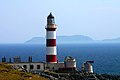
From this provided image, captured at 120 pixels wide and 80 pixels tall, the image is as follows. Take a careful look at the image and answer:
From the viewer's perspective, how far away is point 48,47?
66500 mm

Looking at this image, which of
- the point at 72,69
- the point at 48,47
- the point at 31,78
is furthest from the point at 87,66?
the point at 31,78

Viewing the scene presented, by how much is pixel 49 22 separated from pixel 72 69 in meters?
9.24

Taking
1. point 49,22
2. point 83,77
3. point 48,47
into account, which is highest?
point 49,22

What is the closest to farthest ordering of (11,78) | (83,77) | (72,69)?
(11,78) < (83,77) < (72,69)

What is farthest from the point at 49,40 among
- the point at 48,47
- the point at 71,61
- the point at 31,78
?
the point at 31,78

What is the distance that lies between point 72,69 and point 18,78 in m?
25.8

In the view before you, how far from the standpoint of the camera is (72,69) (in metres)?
64.9

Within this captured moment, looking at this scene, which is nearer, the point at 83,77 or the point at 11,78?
the point at 11,78

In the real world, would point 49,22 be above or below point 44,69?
above

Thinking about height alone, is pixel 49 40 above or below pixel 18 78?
above

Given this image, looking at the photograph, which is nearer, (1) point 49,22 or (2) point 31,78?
(2) point 31,78

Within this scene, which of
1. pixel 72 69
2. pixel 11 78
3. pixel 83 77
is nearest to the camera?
pixel 11 78

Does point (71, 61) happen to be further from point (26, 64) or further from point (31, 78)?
point (31, 78)

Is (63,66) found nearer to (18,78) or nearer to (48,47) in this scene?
(48,47)
